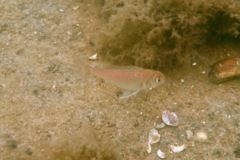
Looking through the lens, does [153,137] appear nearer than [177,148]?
No

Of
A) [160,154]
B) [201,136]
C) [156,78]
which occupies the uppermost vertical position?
[156,78]

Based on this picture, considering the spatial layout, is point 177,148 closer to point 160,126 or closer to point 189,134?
point 189,134

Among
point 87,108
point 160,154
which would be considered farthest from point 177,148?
point 87,108

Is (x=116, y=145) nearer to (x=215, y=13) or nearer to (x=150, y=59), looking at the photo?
(x=150, y=59)

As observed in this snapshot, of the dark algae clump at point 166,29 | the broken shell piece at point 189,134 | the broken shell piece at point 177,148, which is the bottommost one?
the broken shell piece at point 177,148

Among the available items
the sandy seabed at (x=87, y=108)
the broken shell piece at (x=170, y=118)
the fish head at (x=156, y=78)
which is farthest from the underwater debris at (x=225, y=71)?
the fish head at (x=156, y=78)

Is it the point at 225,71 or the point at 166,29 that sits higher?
the point at 166,29

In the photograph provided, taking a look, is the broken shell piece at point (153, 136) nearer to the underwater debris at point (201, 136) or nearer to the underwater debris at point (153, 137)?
the underwater debris at point (153, 137)
